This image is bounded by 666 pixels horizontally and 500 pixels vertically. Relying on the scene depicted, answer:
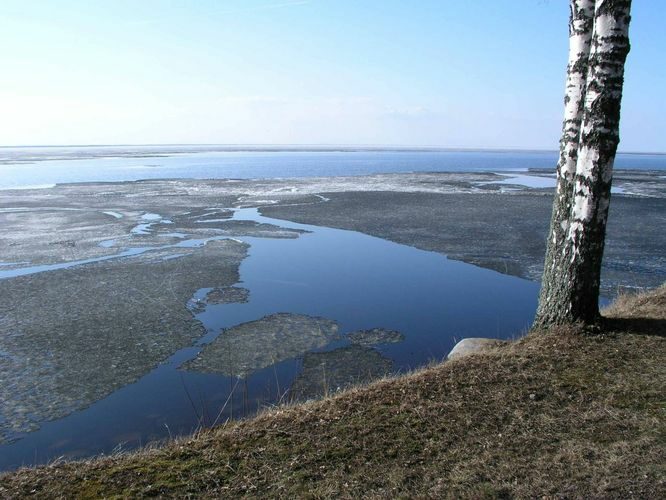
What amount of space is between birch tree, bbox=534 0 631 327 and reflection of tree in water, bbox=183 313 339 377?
446cm

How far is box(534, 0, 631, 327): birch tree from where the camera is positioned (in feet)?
21.7

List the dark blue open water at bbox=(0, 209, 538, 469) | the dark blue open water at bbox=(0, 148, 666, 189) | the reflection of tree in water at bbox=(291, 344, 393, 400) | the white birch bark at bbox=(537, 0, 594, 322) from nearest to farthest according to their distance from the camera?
1. the white birch bark at bbox=(537, 0, 594, 322)
2. the dark blue open water at bbox=(0, 209, 538, 469)
3. the reflection of tree in water at bbox=(291, 344, 393, 400)
4. the dark blue open water at bbox=(0, 148, 666, 189)

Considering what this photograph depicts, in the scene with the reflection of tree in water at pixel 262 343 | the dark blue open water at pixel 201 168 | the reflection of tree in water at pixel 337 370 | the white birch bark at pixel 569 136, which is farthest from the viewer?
the dark blue open water at pixel 201 168

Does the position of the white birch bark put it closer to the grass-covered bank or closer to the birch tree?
the birch tree

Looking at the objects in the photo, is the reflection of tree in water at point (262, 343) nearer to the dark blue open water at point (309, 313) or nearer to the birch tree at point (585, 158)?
the dark blue open water at point (309, 313)

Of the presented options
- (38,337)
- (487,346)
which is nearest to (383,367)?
(487,346)

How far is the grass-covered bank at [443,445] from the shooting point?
4.24 m

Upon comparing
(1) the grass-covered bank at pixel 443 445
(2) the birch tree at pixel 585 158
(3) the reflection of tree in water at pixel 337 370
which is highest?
(2) the birch tree at pixel 585 158

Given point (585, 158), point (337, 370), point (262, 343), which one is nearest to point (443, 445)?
point (585, 158)

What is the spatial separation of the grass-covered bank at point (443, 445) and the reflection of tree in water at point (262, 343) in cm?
373

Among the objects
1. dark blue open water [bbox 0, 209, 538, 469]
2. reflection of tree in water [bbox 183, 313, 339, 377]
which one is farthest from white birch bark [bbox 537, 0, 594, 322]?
reflection of tree in water [bbox 183, 313, 339, 377]

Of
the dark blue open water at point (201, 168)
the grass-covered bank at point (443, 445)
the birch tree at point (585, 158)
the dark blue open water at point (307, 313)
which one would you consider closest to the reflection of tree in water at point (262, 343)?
the dark blue open water at point (307, 313)

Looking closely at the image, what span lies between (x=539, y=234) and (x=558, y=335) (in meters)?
14.5

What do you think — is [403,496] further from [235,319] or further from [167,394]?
[235,319]
